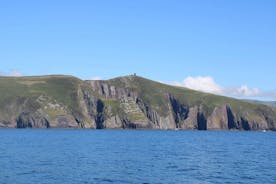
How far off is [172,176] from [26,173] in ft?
76.8

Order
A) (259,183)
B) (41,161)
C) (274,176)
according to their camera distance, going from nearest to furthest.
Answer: (259,183), (274,176), (41,161)

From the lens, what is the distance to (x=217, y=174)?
3354 inches

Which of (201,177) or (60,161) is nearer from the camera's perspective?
(201,177)

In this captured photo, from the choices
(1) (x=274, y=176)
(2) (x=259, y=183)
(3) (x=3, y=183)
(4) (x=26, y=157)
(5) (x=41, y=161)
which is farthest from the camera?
(4) (x=26, y=157)

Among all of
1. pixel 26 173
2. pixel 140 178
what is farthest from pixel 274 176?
pixel 26 173

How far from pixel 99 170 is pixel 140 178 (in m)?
10.9

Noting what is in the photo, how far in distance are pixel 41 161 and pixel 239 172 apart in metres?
38.7

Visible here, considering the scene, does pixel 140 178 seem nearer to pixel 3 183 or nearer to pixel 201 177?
pixel 201 177

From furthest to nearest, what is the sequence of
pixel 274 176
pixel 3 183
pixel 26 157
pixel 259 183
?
pixel 26 157 < pixel 274 176 < pixel 259 183 < pixel 3 183

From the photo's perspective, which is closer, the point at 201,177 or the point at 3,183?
the point at 3,183

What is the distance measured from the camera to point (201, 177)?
80.9 meters

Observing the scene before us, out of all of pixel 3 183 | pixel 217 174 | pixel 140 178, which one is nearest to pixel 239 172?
pixel 217 174

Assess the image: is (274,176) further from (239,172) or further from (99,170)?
(99,170)

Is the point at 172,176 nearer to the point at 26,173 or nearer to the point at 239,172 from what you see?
the point at 239,172
